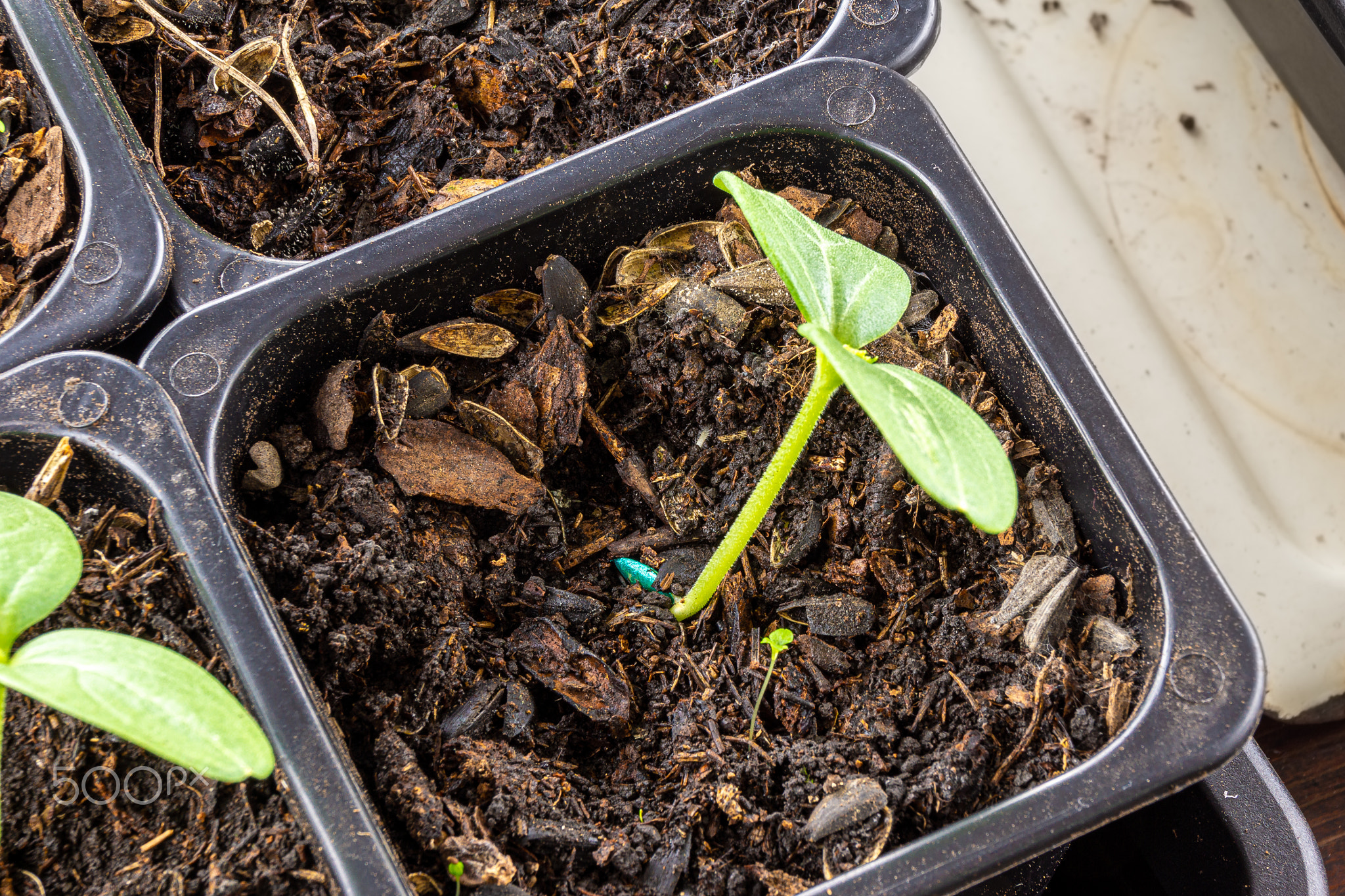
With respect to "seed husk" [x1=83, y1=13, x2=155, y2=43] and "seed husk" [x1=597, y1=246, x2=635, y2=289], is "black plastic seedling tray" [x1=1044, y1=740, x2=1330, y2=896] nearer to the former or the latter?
"seed husk" [x1=597, y1=246, x2=635, y2=289]

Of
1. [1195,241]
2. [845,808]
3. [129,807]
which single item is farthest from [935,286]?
[129,807]

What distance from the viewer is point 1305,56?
1.43 metres

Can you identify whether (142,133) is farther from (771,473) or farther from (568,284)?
(771,473)

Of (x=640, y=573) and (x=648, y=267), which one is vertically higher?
(x=648, y=267)

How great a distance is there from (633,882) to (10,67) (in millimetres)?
1023

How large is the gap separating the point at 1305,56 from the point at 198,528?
1.58m

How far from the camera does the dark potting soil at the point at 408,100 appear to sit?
3.61ft

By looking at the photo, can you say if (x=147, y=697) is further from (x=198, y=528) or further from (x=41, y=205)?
(x=41, y=205)

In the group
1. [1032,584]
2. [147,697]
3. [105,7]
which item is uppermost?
[105,7]

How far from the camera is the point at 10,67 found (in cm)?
103

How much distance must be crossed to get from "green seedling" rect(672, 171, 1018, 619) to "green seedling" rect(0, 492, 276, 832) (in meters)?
0.41

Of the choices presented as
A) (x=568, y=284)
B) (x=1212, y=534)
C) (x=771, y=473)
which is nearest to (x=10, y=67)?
(x=568, y=284)

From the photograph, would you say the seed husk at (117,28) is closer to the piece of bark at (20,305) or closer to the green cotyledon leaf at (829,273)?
the piece of bark at (20,305)

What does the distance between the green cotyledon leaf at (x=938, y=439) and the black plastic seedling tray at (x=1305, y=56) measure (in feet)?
3.32
